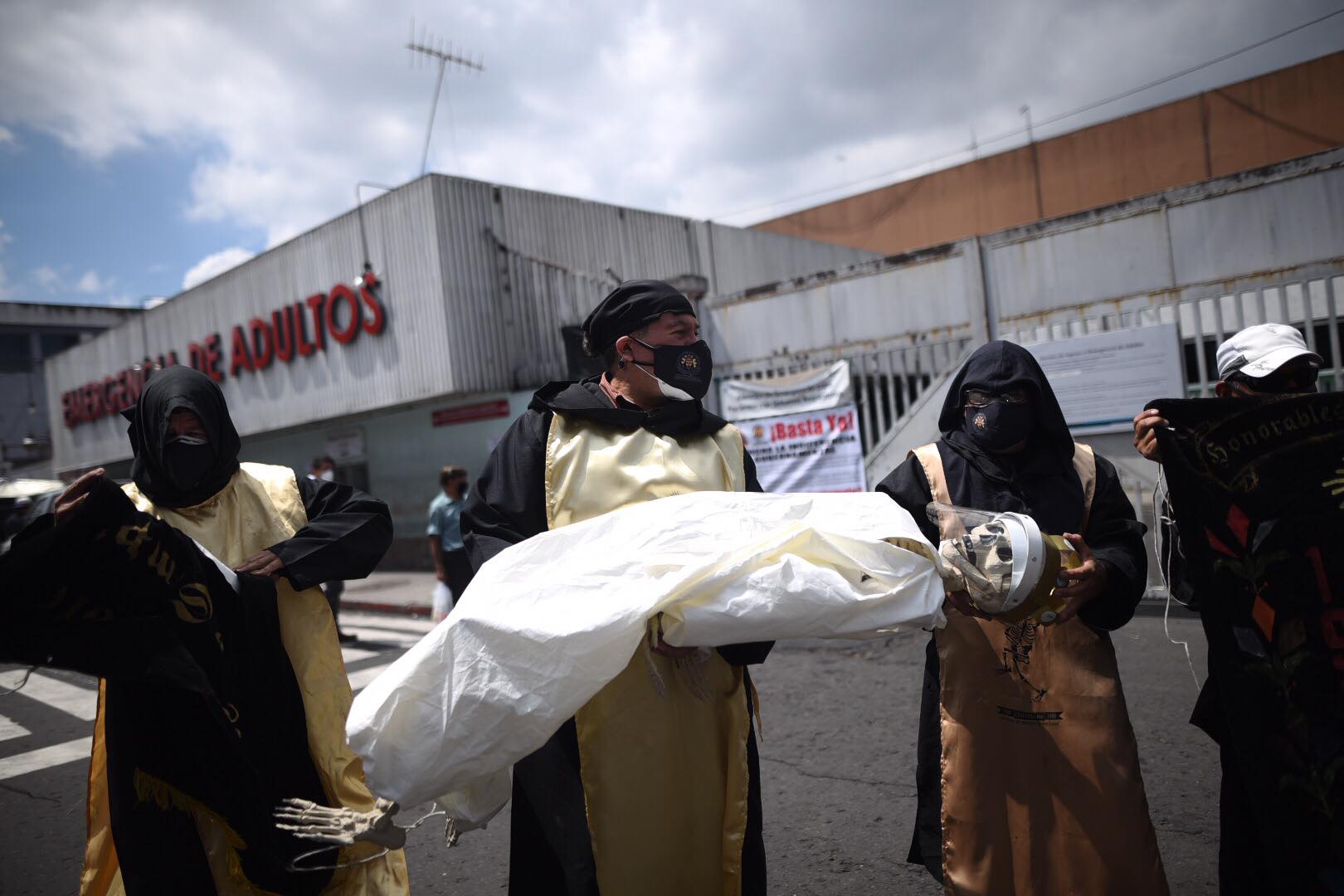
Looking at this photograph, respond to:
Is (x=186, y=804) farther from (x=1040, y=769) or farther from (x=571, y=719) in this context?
(x=1040, y=769)

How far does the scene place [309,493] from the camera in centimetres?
284

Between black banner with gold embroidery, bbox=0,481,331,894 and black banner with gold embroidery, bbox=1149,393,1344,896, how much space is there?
2574 millimetres

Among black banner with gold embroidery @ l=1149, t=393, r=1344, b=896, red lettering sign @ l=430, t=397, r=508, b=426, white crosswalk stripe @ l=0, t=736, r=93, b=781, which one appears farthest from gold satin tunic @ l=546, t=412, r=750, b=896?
red lettering sign @ l=430, t=397, r=508, b=426

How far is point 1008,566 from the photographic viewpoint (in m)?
1.97

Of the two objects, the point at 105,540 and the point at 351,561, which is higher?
the point at 105,540

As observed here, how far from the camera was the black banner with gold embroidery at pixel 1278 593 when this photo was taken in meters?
2.03

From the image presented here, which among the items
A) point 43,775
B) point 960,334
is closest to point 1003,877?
point 43,775

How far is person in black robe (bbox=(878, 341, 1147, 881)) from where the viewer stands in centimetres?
239

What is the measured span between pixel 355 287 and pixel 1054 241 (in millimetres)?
10466

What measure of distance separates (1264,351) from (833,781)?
105 inches

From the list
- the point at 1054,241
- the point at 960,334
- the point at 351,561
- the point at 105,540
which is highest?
the point at 1054,241

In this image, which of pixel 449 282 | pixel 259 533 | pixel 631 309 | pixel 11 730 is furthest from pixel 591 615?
pixel 449 282

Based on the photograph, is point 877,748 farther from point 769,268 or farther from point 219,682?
point 769,268

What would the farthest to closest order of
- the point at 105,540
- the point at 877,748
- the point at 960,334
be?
1. the point at 960,334
2. the point at 877,748
3. the point at 105,540
